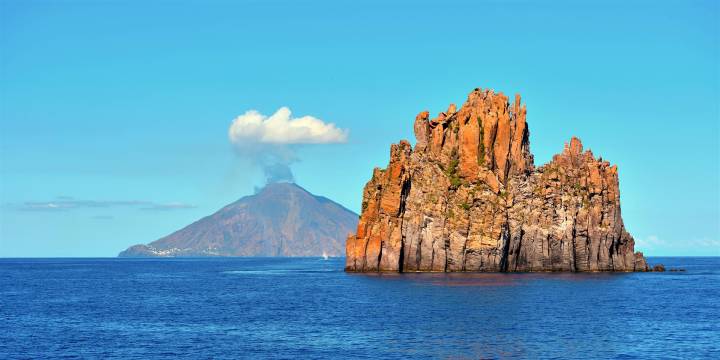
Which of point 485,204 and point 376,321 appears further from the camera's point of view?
point 485,204

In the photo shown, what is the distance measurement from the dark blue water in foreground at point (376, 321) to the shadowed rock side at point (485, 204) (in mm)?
23178

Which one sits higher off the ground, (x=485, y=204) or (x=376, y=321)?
(x=485, y=204)

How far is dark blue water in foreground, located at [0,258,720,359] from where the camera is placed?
8031 centimetres

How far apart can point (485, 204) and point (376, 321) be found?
86.7 meters

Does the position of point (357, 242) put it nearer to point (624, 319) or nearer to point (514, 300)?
point (514, 300)

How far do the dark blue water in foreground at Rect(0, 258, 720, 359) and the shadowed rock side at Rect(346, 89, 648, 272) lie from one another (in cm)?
2318

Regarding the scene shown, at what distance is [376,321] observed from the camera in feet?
333

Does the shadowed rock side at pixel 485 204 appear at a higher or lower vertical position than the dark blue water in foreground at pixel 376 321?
higher

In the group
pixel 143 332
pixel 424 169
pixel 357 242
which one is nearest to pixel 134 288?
pixel 357 242

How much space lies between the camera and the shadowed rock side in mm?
183625

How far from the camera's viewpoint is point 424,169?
7466 inches

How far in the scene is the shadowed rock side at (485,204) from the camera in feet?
602

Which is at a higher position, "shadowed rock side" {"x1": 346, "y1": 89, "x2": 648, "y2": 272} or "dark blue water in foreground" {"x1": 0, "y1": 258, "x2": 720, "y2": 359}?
"shadowed rock side" {"x1": 346, "y1": 89, "x2": 648, "y2": 272}

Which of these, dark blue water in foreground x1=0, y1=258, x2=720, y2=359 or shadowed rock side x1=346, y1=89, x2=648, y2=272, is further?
shadowed rock side x1=346, y1=89, x2=648, y2=272
